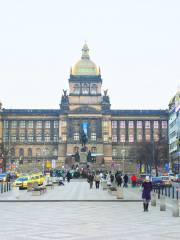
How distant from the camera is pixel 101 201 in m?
40.0

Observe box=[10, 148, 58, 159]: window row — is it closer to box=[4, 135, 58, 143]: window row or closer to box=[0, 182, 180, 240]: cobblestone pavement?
box=[4, 135, 58, 143]: window row

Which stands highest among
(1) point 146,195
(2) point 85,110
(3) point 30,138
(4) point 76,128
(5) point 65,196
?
(2) point 85,110

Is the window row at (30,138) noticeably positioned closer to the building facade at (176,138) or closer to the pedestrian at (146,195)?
the building facade at (176,138)

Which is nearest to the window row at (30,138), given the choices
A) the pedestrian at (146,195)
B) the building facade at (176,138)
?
the building facade at (176,138)

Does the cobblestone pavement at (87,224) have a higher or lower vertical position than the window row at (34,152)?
lower

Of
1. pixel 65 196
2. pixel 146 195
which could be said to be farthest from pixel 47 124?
pixel 146 195

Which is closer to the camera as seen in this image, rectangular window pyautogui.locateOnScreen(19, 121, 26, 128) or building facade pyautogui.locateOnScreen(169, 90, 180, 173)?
building facade pyautogui.locateOnScreen(169, 90, 180, 173)

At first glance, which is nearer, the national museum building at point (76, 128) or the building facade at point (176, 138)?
the building facade at point (176, 138)

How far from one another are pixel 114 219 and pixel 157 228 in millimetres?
4162

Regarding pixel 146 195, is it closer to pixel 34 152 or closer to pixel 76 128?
pixel 76 128

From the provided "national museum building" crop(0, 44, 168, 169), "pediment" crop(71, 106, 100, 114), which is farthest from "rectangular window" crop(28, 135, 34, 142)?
"pediment" crop(71, 106, 100, 114)

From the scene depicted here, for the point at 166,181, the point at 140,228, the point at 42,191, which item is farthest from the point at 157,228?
the point at 166,181

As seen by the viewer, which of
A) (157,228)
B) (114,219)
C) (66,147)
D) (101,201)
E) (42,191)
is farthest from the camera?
(66,147)

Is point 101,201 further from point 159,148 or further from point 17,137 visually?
point 17,137
